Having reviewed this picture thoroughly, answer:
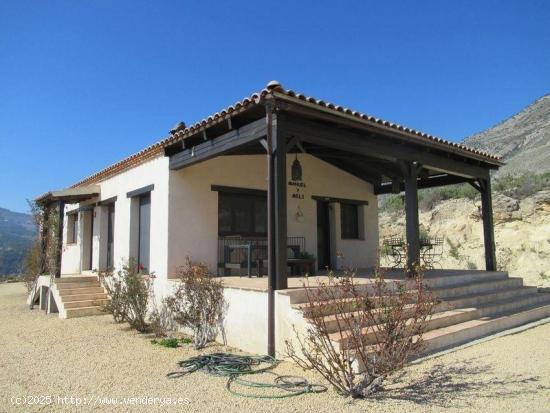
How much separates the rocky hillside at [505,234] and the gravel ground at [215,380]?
797 cm

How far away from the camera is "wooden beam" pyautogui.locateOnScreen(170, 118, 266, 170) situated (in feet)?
22.5

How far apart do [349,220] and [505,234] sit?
7.75m

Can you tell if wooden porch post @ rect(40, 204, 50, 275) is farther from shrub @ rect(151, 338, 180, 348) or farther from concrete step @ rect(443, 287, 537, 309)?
concrete step @ rect(443, 287, 537, 309)

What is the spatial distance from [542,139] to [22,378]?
3573cm

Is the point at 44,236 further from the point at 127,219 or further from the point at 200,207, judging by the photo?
the point at 200,207

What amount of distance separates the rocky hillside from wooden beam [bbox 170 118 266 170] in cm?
1079

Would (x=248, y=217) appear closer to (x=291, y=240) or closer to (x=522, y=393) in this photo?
(x=291, y=240)

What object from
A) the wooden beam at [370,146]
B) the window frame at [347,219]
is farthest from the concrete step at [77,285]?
the wooden beam at [370,146]

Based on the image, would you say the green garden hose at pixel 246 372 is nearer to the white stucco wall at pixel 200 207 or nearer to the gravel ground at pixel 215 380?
the gravel ground at pixel 215 380

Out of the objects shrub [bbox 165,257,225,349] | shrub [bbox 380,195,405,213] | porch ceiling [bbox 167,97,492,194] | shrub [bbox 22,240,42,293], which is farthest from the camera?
shrub [bbox 380,195,405,213]

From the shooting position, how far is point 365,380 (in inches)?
169

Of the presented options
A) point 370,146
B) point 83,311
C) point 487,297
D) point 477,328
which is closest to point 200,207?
point 83,311

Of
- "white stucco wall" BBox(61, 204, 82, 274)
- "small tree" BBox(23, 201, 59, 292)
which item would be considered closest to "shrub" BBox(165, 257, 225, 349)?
"small tree" BBox(23, 201, 59, 292)

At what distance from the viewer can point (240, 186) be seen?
10.2 m
